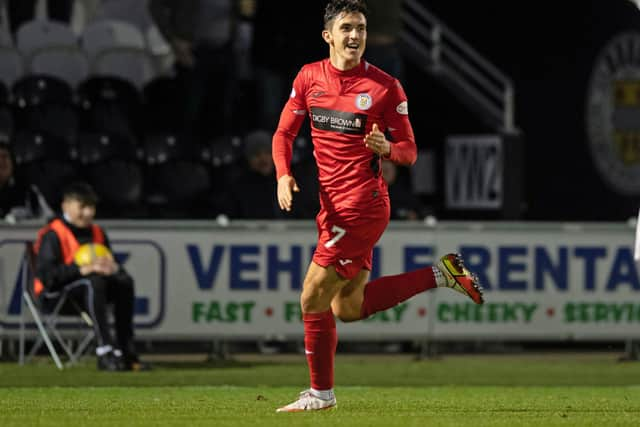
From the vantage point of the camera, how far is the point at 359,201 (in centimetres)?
940

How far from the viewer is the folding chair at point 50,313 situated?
1425 cm

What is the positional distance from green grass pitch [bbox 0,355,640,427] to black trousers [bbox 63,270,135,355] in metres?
0.35

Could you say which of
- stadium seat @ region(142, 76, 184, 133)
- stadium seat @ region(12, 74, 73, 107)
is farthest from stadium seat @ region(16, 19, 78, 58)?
stadium seat @ region(142, 76, 184, 133)

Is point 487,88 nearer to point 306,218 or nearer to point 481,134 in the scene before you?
point 481,134

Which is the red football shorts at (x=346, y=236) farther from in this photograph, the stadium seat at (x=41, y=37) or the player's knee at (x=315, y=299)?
the stadium seat at (x=41, y=37)

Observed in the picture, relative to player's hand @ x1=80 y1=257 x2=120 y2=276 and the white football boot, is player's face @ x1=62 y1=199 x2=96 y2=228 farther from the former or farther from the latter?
the white football boot

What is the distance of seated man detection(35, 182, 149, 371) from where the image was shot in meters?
14.0

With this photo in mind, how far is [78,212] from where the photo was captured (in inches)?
561

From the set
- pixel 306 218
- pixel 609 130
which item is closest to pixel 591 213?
pixel 609 130

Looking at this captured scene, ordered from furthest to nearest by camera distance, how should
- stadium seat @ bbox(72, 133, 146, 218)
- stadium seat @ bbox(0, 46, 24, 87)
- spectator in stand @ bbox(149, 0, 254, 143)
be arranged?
spectator in stand @ bbox(149, 0, 254, 143)
stadium seat @ bbox(0, 46, 24, 87)
stadium seat @ bbox(72, 133, 146, 218)

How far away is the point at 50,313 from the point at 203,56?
5.73m

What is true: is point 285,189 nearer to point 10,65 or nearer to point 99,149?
point 99,149

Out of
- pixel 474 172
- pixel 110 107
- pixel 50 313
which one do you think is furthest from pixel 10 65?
pixel 474 172

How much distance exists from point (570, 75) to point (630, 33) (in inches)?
38.2
